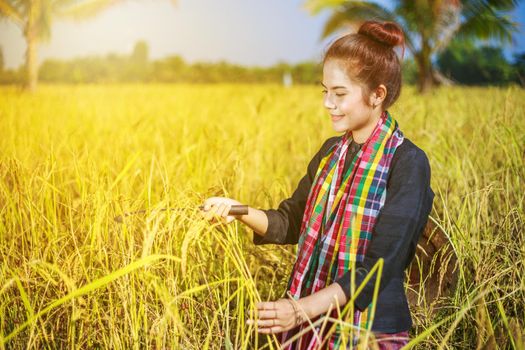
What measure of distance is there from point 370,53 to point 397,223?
13.4 inches

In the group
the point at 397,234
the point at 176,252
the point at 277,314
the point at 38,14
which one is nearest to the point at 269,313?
the point at 277,314

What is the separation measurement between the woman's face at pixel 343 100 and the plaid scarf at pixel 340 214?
1.7 inches

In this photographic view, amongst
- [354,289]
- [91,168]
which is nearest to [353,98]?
[354,289]

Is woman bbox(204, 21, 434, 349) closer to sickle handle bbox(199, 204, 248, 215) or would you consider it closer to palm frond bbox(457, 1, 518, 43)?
sickle handle bbox(199, 204, 248, 215)

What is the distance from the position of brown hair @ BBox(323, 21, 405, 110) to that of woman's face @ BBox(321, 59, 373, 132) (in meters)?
0.01

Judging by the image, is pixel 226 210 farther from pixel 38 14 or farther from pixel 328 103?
pixel 38 14

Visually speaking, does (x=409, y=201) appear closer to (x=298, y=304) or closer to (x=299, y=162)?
(x=298, y=304)

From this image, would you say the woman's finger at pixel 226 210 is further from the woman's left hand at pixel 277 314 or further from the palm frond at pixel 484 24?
the palm frond at pixel 484 24

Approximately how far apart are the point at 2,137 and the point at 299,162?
51.9 inches

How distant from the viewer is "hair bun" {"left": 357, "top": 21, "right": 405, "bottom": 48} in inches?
41.5

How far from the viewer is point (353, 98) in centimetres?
105

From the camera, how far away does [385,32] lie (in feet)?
3.45

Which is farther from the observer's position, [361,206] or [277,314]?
[361,206]

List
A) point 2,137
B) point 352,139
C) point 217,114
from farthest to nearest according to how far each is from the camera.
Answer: point 217,114, point 2,137, point 352,139
